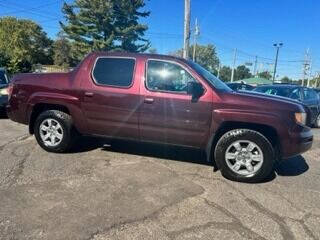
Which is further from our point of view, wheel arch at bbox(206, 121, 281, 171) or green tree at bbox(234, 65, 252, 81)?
green tree at bbox(234, 65, 252, 81)

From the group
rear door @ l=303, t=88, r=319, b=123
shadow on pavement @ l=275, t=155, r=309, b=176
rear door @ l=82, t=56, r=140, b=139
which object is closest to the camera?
rear door @ l=82, t=56, r=140, b=139

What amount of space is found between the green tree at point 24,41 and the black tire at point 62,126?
60096mm

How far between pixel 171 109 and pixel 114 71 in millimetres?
1259

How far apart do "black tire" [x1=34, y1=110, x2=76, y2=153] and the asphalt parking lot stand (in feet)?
0.56

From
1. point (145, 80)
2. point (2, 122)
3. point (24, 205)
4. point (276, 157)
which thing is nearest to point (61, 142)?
point (145, 80)

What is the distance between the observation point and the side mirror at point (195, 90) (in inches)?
217

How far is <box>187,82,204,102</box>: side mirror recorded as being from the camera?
5.51 meters

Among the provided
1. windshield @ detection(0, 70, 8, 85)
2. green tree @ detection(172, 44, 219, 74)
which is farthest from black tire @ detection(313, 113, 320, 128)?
green tree @ detection(172, 44, 219, 74)

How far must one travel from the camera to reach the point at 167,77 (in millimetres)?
5816

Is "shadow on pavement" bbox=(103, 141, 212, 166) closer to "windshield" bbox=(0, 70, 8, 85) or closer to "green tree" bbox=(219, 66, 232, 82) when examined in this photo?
"windshield" bbox=(0, 70, 8, 85)

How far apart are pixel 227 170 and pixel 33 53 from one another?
76.4 meters

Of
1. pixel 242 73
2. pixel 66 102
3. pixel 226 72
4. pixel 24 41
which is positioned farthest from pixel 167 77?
pixel 242 73

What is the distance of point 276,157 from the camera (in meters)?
5.50

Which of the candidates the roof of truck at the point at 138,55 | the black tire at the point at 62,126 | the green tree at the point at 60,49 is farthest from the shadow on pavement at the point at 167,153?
the green tree at the point at 60,49
